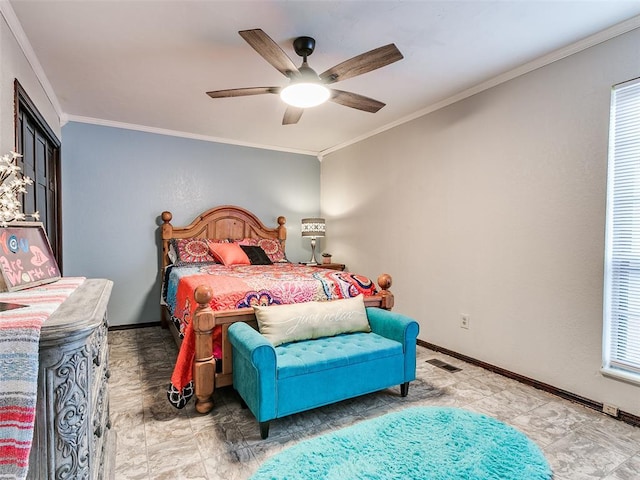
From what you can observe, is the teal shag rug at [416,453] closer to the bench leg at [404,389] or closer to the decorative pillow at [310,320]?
the bench leg at [404,389]

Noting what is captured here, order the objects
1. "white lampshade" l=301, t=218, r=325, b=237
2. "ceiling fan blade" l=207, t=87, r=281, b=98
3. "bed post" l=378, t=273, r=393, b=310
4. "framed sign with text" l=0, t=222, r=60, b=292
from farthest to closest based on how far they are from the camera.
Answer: "white lampshade" l=301, t=218, r=325, b=237, "bed post" l=378, t=273, r=393, b=310, "ceiling fan blade" l=207, t=87, r=281, b=98, "framed sign with text" l=0, t=222, r=60, b=292

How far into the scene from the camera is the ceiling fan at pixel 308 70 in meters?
1.89

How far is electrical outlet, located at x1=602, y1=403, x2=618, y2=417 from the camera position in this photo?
84.4 inches

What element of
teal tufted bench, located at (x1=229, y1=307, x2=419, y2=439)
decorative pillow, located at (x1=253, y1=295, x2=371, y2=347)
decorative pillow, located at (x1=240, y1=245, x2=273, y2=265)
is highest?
decorative pillow, located at (x1=240, y1=245, x2=273, y2=265)

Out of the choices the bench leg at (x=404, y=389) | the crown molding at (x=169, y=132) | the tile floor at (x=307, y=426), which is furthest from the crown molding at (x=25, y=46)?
the bench leg at (x=404, y=389)

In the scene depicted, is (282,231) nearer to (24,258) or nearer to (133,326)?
(133,326)

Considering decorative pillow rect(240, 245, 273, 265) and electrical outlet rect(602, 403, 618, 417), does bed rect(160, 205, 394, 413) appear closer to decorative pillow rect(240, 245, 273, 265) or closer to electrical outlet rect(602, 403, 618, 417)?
decorative pillow rect(240, 245, 273, 265)

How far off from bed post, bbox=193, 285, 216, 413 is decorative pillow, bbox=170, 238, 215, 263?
195cm

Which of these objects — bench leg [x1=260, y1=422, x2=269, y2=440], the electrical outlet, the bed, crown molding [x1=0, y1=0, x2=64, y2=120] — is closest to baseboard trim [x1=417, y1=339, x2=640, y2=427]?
the electrical outlet

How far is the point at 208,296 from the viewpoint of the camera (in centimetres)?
213

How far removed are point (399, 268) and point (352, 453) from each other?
2.44 meters

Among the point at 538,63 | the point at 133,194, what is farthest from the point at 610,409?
the point at 133,194

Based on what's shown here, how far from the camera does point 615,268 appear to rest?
7.23ft

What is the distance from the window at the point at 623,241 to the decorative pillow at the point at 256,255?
Result: 10.7ft
